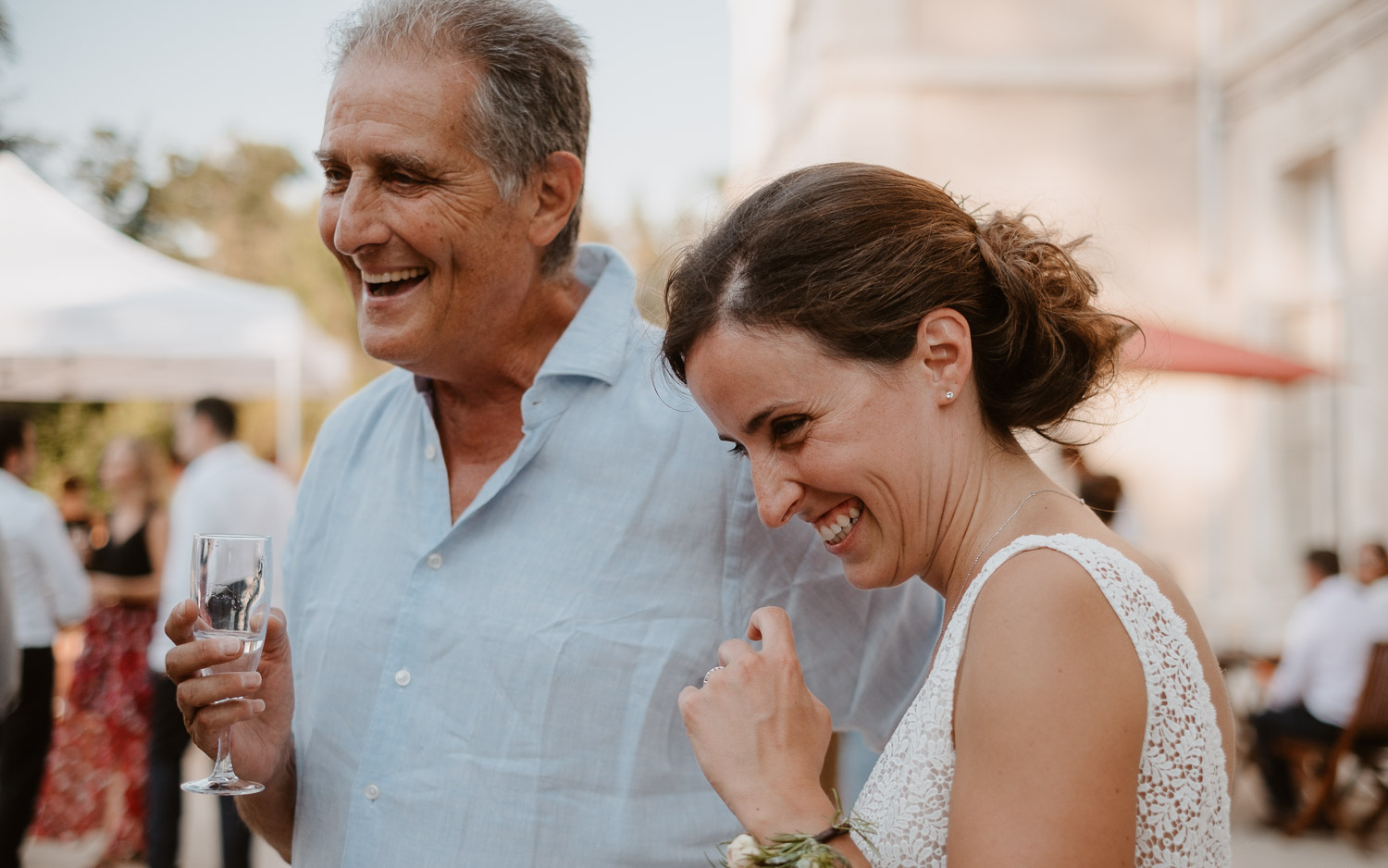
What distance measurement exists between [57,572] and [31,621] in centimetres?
25

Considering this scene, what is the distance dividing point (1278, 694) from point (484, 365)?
610 cm

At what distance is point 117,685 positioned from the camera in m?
6.30

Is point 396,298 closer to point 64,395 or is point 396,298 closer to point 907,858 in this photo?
point 907,858

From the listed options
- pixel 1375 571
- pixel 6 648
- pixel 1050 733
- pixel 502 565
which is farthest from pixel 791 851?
pixel 1375 571

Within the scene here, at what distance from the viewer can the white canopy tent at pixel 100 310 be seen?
7414 millimetres

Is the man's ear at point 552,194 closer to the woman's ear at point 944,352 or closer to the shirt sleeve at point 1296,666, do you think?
the woman's ear at point 944,352

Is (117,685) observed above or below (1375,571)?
below

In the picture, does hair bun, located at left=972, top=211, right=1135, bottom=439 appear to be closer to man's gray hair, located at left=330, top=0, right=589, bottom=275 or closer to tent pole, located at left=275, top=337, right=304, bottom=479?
man's gray hair, located at left=330, top=0, right=589, bottom=275

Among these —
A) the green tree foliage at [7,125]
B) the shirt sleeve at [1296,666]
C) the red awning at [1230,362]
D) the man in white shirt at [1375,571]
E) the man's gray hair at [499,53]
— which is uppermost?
the green tree foliage at [7,125]

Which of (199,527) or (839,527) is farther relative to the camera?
(199,527)

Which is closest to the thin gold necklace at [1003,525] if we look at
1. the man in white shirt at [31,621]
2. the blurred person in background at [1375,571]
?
the man in white shirt at [31,621]

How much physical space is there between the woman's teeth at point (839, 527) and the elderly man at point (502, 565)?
308mm

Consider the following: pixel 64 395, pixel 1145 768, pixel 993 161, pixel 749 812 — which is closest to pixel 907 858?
pixel 749 812

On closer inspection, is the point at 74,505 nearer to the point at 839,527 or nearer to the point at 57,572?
the point at 57,572
